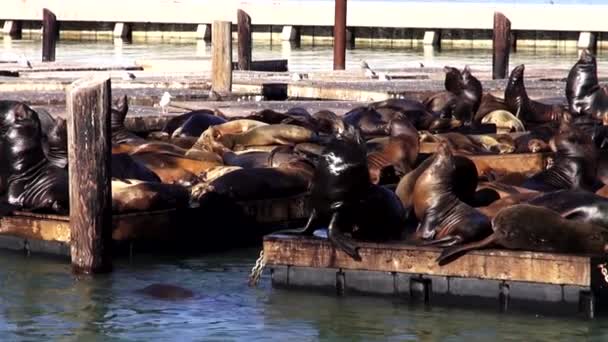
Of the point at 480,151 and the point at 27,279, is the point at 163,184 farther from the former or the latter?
the point at 480,151

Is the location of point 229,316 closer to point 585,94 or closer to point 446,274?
point 446,274

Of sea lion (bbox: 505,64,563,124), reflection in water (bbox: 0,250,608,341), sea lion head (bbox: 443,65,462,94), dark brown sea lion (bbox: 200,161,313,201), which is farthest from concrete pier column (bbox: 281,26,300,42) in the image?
reflection in water (bbox: 0,250,608,341)

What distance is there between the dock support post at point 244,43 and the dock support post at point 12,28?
18401 mm

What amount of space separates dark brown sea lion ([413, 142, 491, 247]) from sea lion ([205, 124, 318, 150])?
3280 mm

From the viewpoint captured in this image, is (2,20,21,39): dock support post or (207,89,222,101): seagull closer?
(207,89,222,101): seagull

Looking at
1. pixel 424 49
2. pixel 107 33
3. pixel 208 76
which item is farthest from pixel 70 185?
pixel 107 33

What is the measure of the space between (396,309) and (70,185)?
2235 mm

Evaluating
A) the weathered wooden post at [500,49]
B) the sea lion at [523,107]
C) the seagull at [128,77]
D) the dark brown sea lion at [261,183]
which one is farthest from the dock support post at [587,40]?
the dark brown sea lion at [261,183]

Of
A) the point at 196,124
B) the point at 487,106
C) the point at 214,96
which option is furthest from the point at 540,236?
the point at 214,96

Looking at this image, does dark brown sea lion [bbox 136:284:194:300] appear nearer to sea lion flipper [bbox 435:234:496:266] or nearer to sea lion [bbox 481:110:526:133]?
sea lion flipper [bbox 435:234:496:266]

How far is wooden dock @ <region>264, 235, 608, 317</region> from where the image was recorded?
827cm

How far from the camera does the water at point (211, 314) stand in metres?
8.26

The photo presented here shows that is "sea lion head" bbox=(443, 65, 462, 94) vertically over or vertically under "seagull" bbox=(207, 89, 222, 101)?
over

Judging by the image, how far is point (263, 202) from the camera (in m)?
11.0
